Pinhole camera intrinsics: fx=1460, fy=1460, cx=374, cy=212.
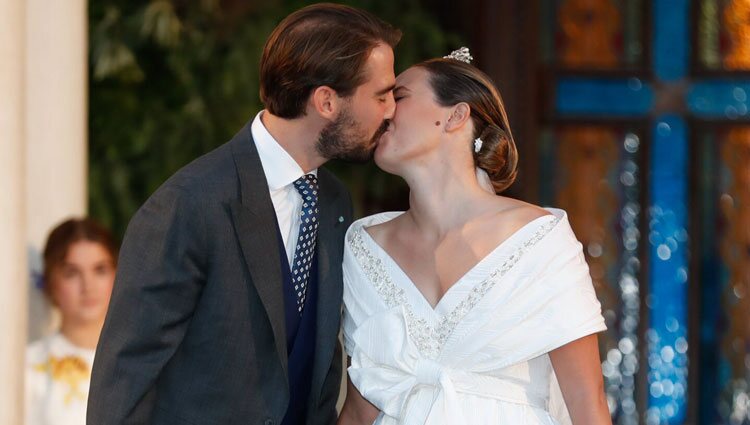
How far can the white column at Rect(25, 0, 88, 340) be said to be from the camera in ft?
15.7

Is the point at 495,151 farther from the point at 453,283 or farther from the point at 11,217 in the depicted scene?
the point at 11,217

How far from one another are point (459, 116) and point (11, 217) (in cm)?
128

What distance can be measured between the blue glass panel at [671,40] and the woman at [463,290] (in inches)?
122

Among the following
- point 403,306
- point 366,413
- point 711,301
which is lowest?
point 711,301

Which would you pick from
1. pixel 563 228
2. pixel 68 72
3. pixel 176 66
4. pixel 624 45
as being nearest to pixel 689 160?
pixel 624 45

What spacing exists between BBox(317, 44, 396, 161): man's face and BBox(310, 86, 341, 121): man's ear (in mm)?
17

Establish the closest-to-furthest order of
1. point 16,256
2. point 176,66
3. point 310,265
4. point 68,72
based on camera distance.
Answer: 1. point 310,265
2. point 16,256
3. point 68,72
4. point 176,66

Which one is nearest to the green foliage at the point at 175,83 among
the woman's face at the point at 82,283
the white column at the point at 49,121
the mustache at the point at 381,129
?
the white column at the point at 49,121

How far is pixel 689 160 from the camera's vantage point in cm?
632

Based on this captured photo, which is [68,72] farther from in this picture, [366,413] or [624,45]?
[624,45]

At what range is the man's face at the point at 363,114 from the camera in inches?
127

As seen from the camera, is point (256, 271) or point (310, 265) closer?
point (256, 271)

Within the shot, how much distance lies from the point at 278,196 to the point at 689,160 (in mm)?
3481

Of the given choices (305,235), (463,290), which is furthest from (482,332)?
(305,235)
